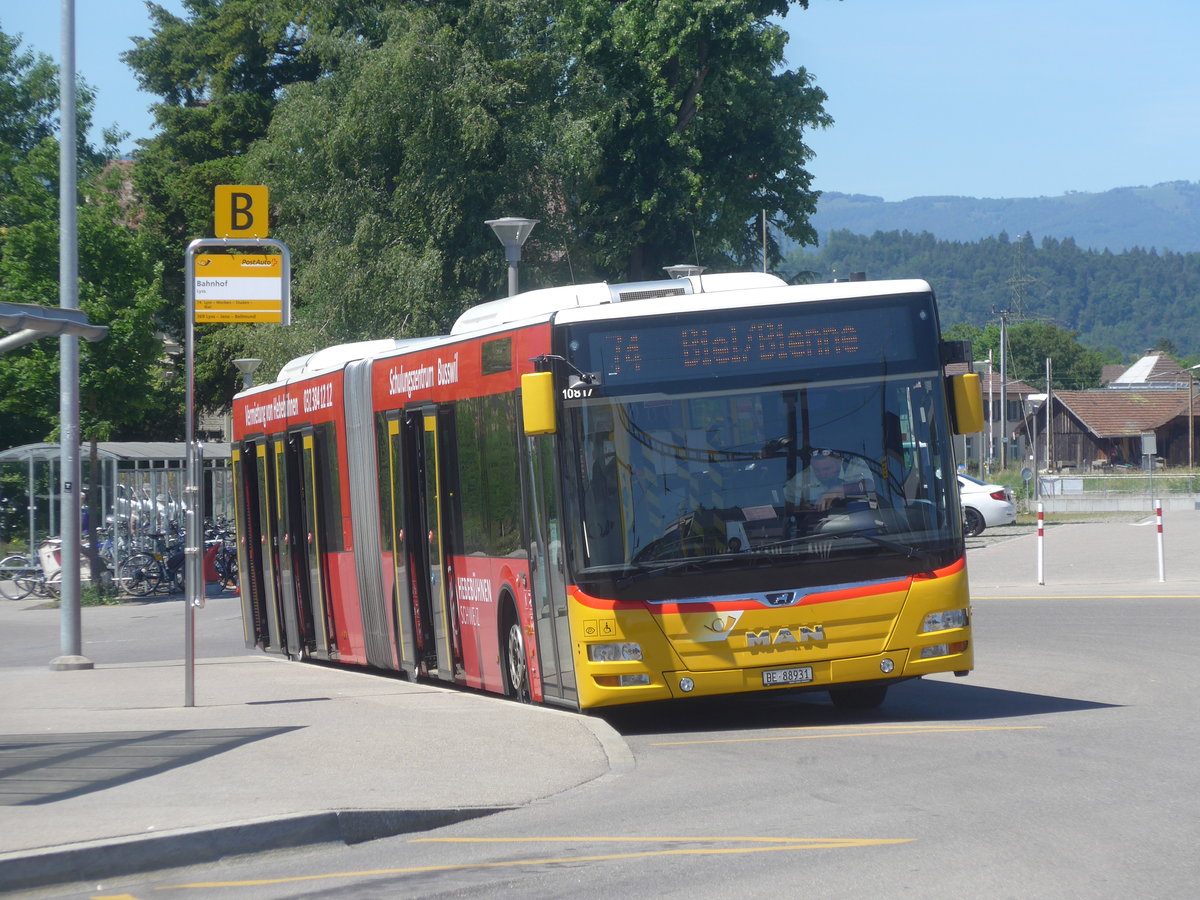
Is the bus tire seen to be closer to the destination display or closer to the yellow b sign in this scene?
the destination display

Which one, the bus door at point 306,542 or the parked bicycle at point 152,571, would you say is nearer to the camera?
the bus door at point 306,542

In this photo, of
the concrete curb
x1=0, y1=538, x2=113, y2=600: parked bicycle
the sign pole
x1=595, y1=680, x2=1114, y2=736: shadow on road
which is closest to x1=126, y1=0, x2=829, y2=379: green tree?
x1=0, y1=538, x2=113, y2=600: parked bicycle

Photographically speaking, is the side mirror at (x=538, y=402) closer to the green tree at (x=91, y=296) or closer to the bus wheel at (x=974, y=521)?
the green tree at (x=91, y=296)

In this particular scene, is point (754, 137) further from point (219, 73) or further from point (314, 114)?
point (219, 73)

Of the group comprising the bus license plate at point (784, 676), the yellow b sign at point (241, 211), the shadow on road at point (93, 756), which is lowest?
the shadow on road at point (93, 756)

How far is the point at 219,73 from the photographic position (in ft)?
165

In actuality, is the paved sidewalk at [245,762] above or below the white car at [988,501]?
below

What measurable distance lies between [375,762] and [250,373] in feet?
94.3

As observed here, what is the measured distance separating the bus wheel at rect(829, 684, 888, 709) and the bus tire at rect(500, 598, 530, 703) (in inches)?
93.6

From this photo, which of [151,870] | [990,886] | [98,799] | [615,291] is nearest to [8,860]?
[151,870]

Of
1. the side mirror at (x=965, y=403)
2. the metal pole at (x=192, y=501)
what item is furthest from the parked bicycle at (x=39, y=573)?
the side mirror at (x=965, y=403)

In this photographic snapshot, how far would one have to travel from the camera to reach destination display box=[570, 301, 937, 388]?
10.8m

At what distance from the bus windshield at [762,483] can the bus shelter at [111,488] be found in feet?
63.1

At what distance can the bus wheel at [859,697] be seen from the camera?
471 inches
